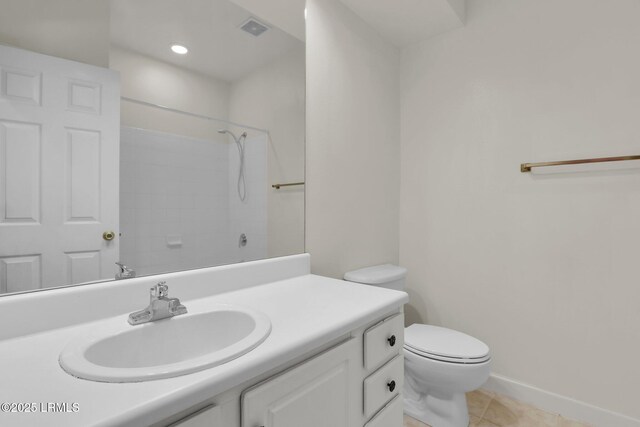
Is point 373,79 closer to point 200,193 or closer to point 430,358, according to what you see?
point 200,193

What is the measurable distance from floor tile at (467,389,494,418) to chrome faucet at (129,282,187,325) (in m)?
1.61

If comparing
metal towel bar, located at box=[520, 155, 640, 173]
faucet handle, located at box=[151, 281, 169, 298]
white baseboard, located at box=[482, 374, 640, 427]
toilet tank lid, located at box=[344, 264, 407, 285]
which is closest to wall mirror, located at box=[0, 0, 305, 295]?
faucet handle, located at box=[151, 281, 169, 298]

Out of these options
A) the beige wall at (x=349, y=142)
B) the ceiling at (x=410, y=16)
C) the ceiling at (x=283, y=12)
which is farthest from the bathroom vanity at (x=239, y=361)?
the ceiling at (x=410, y=16)

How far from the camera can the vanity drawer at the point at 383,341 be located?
1.00 meters

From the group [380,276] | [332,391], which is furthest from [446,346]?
[332,391]

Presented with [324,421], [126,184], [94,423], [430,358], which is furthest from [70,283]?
[430,358]

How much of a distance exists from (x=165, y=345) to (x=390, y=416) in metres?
0.79

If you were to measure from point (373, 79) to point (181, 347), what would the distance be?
179 centimetres

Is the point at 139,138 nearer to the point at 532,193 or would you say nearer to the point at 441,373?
the point at 441,373

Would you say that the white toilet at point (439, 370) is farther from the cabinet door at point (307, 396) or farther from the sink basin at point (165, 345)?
the sink basin at point (165, 345)

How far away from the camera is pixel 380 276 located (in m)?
1.74

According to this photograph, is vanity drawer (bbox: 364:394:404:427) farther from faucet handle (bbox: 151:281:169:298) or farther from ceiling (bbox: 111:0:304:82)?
ceiling (bbox: 111:0:304:82)

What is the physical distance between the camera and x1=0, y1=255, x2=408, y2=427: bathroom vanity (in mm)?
535

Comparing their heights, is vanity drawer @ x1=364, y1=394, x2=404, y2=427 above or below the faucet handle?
below
